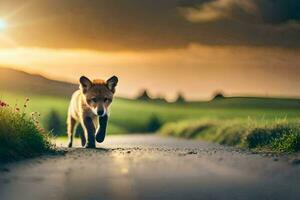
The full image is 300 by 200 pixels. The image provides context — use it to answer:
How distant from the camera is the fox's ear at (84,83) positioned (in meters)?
18.4

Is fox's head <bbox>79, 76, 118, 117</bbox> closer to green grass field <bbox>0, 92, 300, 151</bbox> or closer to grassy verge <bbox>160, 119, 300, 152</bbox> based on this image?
grassy verge <bbox>160, 119, 300, 152</bbox>

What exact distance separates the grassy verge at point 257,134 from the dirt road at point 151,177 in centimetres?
190

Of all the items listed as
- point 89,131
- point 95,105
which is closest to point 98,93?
point 95,105

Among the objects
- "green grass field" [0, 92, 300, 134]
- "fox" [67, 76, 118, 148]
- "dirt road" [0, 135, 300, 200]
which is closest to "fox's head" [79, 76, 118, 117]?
"fox" [67, 76, 118, 148]

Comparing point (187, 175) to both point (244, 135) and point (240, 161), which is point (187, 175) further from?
point (244, 135)

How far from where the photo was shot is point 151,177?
1194 centimetres

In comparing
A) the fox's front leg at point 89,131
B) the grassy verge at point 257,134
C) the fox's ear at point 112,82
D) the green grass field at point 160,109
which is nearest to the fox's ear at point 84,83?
the fox's ear at point 112,82

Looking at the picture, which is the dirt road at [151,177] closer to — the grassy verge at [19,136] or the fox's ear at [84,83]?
the grassy verge at [19,136]

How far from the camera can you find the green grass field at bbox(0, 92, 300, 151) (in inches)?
1436

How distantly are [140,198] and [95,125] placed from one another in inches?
362

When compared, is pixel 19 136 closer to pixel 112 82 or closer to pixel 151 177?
pixel 112 82

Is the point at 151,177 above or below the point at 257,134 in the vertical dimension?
below

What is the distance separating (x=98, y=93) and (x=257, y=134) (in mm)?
6136

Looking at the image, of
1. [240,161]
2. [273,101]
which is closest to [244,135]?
[240,161]
